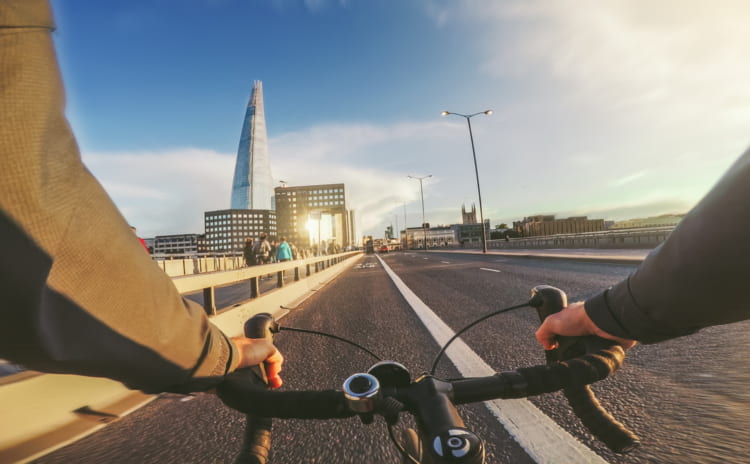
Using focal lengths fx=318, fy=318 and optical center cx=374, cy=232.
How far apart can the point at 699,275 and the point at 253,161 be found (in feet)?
604

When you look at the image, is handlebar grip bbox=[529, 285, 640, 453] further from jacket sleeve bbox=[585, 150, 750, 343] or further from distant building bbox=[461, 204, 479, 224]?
distant building bbox=[461, 204, 479, 224]

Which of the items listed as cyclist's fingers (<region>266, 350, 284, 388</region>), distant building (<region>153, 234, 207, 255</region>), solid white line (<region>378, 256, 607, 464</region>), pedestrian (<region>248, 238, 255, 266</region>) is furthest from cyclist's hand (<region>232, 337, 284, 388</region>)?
distant building (<region>153, 234, 207, 255</region>)

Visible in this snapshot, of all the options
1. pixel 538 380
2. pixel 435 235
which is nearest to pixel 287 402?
pixel 538 380

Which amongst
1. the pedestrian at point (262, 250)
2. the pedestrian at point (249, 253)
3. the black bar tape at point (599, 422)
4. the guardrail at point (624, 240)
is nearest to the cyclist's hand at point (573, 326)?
the black bar tape at point (599, 422)

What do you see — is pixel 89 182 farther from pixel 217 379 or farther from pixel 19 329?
pixel 217 379

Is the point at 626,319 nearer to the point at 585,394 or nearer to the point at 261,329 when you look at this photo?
the point at 585,394

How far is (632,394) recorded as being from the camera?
2.11m

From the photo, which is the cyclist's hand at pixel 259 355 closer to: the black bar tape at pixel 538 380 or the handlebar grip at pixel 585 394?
the black bar tape at pixel 538 380

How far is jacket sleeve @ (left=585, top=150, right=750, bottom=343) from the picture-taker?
63 centimetres

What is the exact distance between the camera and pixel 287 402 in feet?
2.78

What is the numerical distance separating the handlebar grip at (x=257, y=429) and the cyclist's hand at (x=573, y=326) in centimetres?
91

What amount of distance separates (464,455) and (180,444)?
201 centimetres

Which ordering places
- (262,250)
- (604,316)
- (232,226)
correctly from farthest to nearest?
(232,226)
(262,250)
(604,316)

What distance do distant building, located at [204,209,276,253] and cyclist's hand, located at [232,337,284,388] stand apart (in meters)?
A: 169
